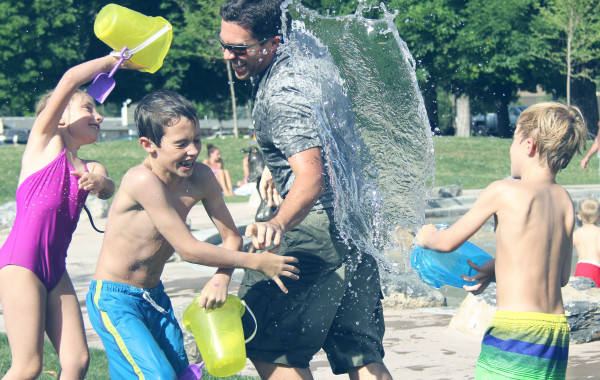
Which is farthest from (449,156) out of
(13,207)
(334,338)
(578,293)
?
(334,338)

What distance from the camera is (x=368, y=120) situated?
175 inches

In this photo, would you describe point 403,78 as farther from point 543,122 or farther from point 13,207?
point 13,207

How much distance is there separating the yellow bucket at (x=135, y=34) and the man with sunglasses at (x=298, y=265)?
1.13 feet

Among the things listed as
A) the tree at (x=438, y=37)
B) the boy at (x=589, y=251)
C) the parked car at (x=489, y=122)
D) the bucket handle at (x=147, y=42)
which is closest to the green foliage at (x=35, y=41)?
the tree at (x=438, y=37)

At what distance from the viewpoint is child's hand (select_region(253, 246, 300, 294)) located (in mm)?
3223

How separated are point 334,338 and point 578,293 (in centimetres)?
285

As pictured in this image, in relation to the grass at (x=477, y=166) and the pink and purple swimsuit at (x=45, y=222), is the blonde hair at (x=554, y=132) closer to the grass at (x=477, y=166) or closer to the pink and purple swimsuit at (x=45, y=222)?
the pink and purple swimsuit at (x=45, y=222)

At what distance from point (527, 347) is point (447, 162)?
21.5 metres

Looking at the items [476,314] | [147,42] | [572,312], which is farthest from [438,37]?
[147,42]

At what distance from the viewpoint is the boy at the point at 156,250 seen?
3309 millimetres

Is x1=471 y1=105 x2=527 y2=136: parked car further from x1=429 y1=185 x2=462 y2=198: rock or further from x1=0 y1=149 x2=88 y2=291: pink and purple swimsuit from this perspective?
x1=0 y1=149 x2=88 y2=291: pink and purple swimsuit

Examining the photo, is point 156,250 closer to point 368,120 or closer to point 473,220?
point 473,220

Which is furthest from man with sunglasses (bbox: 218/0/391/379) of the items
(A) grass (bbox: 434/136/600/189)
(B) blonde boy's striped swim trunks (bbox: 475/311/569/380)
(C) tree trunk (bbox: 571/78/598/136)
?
(C) tree trunk (bbox: 571/78/598/136)

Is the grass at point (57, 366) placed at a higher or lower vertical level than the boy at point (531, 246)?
lower
